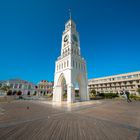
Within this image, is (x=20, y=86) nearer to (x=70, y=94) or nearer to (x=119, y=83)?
(x=70, y=94)

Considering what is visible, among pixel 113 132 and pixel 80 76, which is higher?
pixel 80 76

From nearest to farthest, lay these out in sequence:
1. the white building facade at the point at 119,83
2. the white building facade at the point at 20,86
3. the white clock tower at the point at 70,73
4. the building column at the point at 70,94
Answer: the building column at the point at 70,94 → the white clock tower at the point at 70,73 → the white building facade at the point at 119,83 → the white building facade at the point at 20,86

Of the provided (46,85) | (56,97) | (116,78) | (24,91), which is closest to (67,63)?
(56,97)

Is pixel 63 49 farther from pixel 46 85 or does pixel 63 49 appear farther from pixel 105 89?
pixel 46 85

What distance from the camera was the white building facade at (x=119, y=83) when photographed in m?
49.3

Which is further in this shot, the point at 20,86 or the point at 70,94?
the point at 20,86

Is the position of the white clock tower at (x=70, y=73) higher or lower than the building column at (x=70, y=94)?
higher

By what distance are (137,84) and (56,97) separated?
46961mm

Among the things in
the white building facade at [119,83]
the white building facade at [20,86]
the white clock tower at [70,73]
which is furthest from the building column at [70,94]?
the white building facade at [20,86]

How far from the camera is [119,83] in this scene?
54.4 meters

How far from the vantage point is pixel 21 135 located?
3.91m

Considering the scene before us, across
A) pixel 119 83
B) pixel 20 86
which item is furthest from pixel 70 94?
pixel 20 86

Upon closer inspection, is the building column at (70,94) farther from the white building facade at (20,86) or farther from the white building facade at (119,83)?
the white building facade at (20,86)

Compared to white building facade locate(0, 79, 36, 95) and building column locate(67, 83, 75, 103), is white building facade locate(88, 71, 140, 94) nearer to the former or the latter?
building column locate(67, 83, 75, 103)
